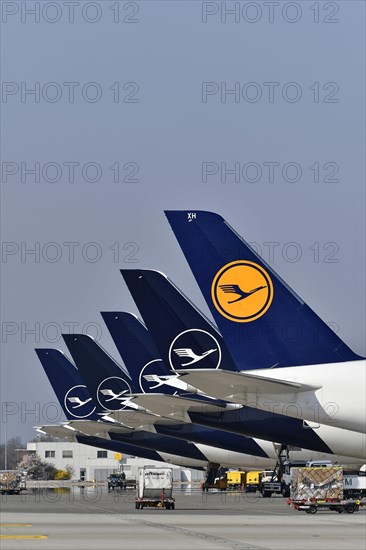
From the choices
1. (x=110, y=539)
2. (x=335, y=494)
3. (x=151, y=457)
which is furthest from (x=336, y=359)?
(x=151, y=457)

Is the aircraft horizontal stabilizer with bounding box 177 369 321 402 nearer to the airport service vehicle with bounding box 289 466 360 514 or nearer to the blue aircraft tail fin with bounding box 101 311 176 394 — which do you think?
the airport service vehicle with bounding box 289 466 360 514

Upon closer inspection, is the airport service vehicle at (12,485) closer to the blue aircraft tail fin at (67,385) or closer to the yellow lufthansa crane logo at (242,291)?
the blue aircraft tail fin at (67,385)

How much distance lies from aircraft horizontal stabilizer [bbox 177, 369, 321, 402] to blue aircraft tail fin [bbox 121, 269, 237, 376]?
13.1 metres

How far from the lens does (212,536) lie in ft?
105

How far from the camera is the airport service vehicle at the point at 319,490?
48344mm

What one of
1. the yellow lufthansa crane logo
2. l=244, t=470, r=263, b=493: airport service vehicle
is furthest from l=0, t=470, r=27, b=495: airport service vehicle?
the yellow lufthansa crane logo

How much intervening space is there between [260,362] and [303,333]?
64.1 inches

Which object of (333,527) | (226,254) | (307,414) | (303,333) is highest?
(226,254)

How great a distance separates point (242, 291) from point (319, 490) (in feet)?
46.1

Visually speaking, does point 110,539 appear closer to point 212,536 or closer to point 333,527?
point 212,536

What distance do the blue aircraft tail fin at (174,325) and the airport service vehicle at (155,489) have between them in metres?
10.1

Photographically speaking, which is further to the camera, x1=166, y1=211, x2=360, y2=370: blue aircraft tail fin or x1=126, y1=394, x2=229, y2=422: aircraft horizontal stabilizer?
x1=126, y1=394, x2=229, y2=422: aircraft horizontal stabilizer

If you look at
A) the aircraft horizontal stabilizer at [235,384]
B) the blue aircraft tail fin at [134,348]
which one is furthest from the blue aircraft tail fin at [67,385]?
the aircraft horizontal stabilizer at [235,384]

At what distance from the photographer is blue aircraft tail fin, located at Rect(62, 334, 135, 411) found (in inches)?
2916
